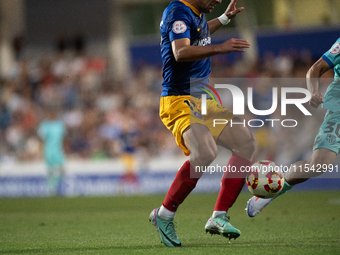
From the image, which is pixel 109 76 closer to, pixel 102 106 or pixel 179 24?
pixel 102 106

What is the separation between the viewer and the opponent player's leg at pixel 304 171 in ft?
17.4

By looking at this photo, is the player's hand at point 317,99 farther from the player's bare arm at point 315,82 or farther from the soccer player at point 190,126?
the soccer player at point 190,126

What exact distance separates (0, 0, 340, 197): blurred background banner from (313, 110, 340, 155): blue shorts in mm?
7486

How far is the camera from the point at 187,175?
178 inches

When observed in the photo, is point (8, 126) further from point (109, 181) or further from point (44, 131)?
point (109, 181)

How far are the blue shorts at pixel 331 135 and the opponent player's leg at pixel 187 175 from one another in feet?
5.22

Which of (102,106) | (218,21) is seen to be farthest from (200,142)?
(102,106)

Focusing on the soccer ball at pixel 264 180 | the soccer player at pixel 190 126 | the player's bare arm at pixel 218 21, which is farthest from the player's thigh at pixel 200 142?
the player's bare arm at pixel 218 21

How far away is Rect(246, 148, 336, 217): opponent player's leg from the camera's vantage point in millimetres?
5301

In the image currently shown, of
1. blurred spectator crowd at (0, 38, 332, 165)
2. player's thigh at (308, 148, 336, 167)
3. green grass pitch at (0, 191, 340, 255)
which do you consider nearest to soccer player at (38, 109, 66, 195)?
blurred spectator crowd at (0, 38, 332, 165)

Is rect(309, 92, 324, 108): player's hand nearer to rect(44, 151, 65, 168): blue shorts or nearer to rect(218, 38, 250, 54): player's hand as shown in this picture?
rect(218, 38, 250, 54): player's hand

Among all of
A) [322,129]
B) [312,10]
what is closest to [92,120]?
[312,10]

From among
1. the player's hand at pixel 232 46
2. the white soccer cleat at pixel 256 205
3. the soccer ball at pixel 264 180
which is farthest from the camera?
the white soccer cleat at pixel 256 205

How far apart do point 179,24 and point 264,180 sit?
1.79 meters
